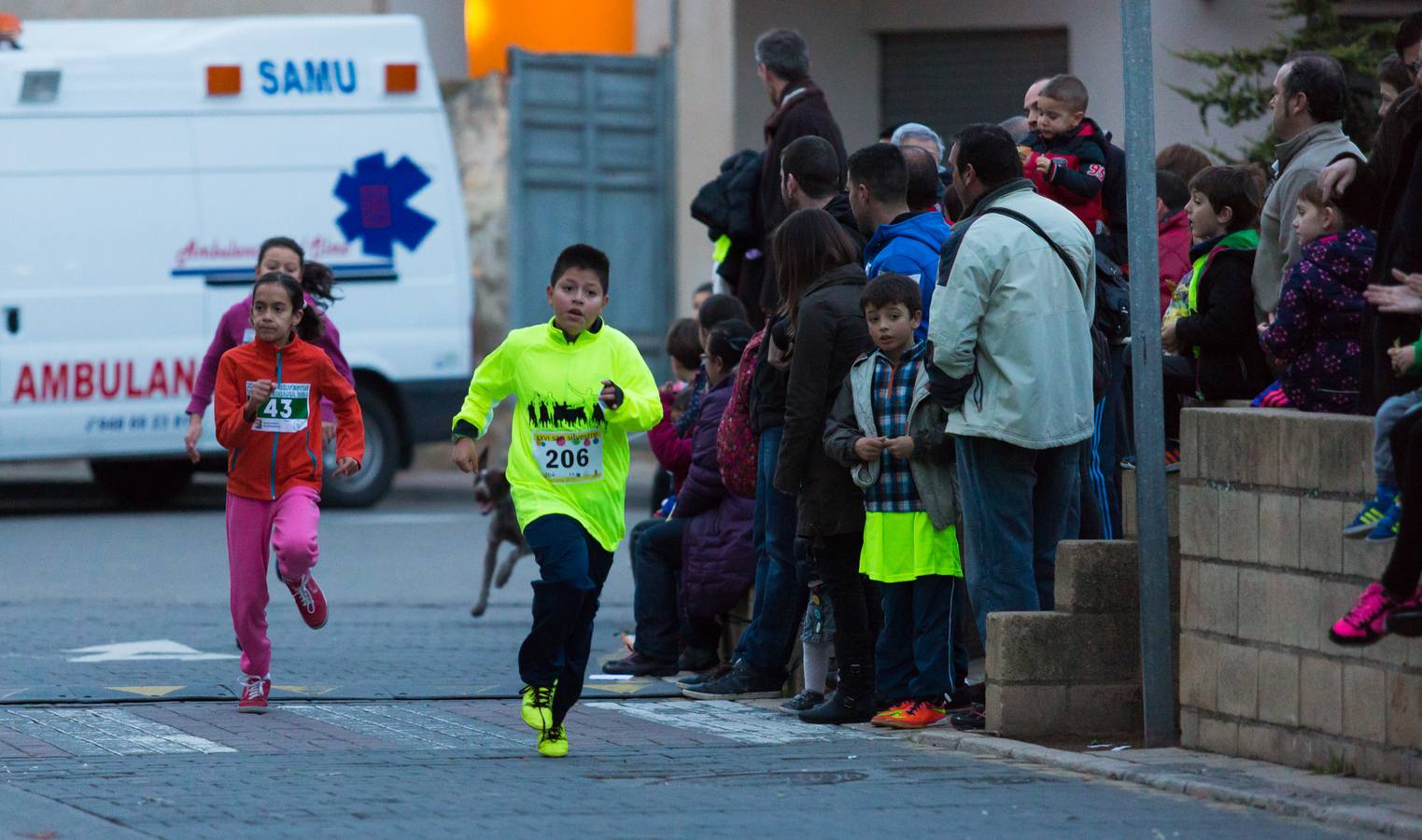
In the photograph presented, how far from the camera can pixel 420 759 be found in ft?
24.0

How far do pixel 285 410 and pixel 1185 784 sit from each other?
3685mm

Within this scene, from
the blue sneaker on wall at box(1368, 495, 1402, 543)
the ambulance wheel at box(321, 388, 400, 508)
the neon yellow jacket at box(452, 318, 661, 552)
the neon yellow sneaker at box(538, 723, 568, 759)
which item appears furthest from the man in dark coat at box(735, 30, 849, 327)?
the ambulance wheel at box(321, 388, 400, 508)

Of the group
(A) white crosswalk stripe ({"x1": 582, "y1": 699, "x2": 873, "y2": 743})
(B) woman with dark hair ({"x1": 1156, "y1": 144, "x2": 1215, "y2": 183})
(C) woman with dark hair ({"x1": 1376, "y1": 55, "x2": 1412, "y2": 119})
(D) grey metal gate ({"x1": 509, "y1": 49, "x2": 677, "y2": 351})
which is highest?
(D) grey metal gate ({"x1": 509, "y1": 49, "x2": 677, "y2": 351})

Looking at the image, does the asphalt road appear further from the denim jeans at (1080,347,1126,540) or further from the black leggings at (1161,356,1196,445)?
the black leggings at (1161,356,1196,445)

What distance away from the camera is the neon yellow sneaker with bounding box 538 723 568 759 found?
24.2 ft

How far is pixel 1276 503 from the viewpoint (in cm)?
686

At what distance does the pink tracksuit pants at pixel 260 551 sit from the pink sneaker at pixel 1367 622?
152 inches

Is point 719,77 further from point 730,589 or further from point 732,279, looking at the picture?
point 730,589

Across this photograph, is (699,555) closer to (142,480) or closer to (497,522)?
(497,522)

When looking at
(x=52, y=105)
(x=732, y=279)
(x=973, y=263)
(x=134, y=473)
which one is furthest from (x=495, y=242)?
(x=973, y=263)

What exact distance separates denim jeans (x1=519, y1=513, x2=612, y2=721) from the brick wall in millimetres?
1893

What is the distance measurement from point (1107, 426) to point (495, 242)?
44.4 ft

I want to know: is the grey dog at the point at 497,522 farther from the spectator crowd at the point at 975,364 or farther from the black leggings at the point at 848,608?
the black leggings at the point at 848,608

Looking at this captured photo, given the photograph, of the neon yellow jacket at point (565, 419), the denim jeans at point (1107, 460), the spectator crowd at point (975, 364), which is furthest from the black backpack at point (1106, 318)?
the neon yellow jacket at point (565, 419)
